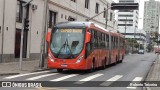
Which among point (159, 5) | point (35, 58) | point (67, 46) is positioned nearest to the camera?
point (67, 46)

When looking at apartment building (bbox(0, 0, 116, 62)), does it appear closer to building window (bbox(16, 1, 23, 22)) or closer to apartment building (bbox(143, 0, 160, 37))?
building window (bbox(16, 1, 23, 22))

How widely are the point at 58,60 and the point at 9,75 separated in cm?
362

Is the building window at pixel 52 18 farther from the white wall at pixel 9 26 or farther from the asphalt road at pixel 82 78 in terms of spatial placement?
the asphalt road at pixel 82 78

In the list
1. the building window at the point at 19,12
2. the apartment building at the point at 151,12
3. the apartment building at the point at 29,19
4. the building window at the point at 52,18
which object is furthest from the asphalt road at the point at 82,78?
the apartment building at the point at 151,12

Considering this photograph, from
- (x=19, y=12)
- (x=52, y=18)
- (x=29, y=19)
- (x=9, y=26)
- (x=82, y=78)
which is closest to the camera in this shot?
(x=82, y=78)

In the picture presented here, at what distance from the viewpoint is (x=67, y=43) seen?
74.9ft

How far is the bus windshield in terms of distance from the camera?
74.4 feet

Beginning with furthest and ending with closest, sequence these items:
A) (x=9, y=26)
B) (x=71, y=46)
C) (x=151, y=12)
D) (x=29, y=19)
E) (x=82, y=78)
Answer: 1. (x=151, y=12)
2. (x=29, y=19)
3. (x=9, y=26)
4. (x=71, y=46)
5. (x=82, y=78)

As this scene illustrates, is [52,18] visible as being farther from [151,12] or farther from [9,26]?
[151,12]

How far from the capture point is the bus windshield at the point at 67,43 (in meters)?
22.7

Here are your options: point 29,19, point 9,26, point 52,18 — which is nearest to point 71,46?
point 9,26

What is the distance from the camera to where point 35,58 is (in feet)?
122

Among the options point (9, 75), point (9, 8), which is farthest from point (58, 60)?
point (9, 8)

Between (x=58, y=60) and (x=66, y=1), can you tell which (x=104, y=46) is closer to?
(x=58, y=60)
